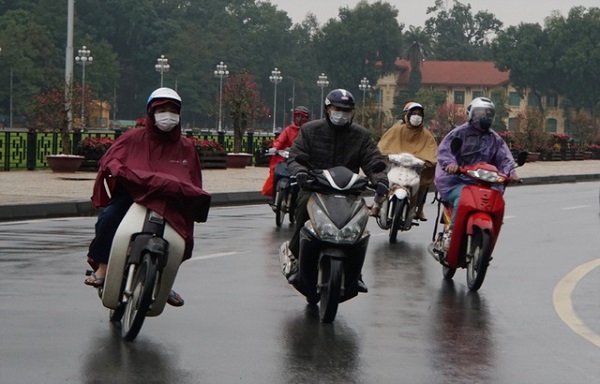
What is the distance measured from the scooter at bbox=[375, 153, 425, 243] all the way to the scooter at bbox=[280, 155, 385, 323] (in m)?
6.81

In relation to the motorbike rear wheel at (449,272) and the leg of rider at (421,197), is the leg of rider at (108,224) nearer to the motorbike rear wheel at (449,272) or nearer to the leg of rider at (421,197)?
the motorbike rear wheel at (449,272)

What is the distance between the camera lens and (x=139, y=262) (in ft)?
28.2

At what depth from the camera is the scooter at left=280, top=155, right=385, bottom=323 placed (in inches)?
384

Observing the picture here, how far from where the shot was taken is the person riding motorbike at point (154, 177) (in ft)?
28.8

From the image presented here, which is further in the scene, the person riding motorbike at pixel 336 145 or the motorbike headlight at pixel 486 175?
the motorbike headlight at pixel 486 175

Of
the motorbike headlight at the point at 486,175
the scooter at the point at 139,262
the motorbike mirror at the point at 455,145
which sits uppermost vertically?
the motorbike mirror at the point at 455,145

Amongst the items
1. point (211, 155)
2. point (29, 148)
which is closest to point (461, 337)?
point (29, 148)

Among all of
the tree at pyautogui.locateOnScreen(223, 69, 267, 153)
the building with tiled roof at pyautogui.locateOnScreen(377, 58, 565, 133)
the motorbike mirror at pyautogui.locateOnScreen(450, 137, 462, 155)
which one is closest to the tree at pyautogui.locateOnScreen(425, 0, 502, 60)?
the building with tiled roof at pyautogui.locateOnScreen(377, 58, 565, 133)

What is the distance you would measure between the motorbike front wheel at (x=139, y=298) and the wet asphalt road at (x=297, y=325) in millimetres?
114

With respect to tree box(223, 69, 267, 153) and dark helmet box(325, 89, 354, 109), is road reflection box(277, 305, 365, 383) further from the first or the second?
tree box(223, 69, 267, 153)

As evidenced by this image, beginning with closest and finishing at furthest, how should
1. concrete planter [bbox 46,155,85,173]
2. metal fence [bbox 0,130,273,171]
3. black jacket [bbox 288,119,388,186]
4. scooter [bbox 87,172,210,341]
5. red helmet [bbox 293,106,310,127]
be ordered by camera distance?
scooter [bbox 87,172,210,341] < black jacket [bbox 288,119,388,186] < red helmet [bbox 293,106,310,127] < concrete planter [bbox 46,155,85,173] < metal fence [bbox 0,130,273,171]

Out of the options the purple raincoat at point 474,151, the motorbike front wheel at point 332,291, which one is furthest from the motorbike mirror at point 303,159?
the purple raincoat at point 474,151

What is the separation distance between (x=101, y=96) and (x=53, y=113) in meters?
89.2

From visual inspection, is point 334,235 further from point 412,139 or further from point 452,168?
point 412,139
